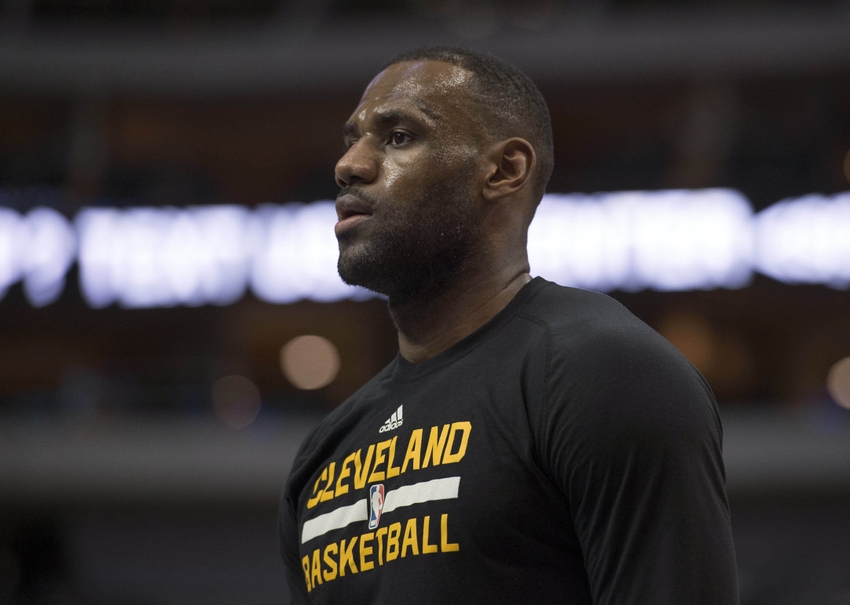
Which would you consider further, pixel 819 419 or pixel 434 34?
pixel 434 34

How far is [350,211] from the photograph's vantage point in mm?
1942

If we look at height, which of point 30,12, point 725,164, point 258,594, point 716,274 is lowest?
point 258,594

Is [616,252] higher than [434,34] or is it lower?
lower

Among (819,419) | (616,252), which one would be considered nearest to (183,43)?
(616,252)

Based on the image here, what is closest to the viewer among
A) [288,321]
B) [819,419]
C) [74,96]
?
[819,419]

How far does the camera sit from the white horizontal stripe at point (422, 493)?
1.54m

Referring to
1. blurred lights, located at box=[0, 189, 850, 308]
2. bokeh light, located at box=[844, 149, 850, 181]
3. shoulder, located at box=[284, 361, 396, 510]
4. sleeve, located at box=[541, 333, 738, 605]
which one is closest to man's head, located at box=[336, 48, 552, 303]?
shoulder, located at box=[284, 361, 396, 510]

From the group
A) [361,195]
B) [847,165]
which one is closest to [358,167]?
[361,195]

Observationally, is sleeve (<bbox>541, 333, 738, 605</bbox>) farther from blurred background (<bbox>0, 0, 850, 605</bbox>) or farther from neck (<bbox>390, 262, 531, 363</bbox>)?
blurred background (<bbox>0, 0, 850, 605</bbox>)

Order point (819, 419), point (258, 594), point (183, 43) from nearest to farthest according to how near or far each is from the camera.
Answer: point (819, 419) → point (258, 594) → point (183, 43)

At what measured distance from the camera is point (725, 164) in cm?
1123

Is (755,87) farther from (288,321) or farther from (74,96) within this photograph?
(74,96)

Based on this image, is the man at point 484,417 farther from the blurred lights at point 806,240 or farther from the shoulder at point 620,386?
the blurred lights at point 806,240

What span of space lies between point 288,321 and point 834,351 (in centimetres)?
820
